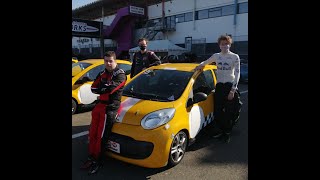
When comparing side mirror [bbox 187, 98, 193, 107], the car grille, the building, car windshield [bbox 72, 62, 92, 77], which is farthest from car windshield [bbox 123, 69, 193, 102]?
the building

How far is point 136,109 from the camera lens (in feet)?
12.1

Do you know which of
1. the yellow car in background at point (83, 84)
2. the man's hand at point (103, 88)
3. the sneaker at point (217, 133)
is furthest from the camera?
the yellow car in background at point (83, 84)

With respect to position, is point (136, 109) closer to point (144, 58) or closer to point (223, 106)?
point (223, 106)

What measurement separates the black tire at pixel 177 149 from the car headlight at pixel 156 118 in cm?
28

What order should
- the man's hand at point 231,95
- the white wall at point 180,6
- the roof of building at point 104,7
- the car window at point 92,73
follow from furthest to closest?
the roof of building at point 104,7 < the white wall at point 180,6 < the car window at point 92,73 < the man's hand at point 231,95

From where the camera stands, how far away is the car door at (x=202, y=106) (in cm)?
405

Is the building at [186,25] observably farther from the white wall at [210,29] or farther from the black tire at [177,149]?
the black tire at [177,149]

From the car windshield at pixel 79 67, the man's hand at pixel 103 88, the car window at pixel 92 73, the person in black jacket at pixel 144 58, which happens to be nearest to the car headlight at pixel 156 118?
the man's hand at pixel 103 88
